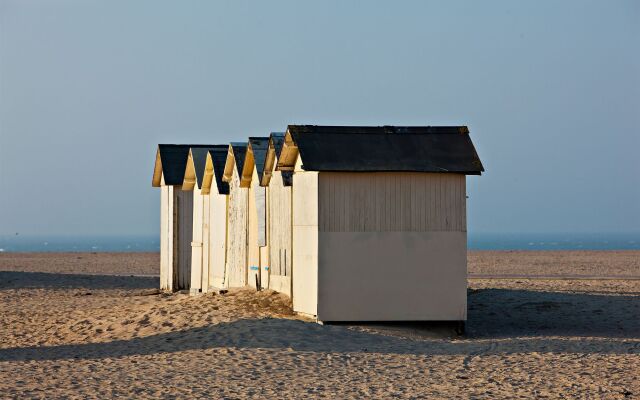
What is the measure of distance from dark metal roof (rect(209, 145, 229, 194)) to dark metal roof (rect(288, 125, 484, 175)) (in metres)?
6.19

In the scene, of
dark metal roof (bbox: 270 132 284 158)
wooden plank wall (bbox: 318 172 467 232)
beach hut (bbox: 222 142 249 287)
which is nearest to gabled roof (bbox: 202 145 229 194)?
beach hut (bbox: 222 142 249 287)

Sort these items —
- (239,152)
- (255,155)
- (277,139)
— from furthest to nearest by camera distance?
(239,152)
(255,155)
(277,139)

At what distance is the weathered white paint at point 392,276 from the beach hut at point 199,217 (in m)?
7.80

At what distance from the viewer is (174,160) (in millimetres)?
27453

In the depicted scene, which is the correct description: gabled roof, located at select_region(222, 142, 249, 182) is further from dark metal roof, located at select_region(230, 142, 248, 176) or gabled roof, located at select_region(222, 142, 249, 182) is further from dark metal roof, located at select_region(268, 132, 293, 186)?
dark metal roof, located at select_region(268, 132, 293, 186)

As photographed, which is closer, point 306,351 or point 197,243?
point 306,351

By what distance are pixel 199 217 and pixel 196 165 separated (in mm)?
1318

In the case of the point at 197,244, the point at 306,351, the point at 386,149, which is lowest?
the point at 306,351

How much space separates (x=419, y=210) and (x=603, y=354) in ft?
14.4

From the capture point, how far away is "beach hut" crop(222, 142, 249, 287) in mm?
21578

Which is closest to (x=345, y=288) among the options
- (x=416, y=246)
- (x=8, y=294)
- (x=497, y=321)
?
(x=416, y=246)

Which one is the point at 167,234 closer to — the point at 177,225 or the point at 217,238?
the point at 177,225

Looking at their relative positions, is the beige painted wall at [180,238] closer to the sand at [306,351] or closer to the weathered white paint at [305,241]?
the sand at [306,351]

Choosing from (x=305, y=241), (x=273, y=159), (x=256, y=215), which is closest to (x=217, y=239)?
(x=256, y=215)
